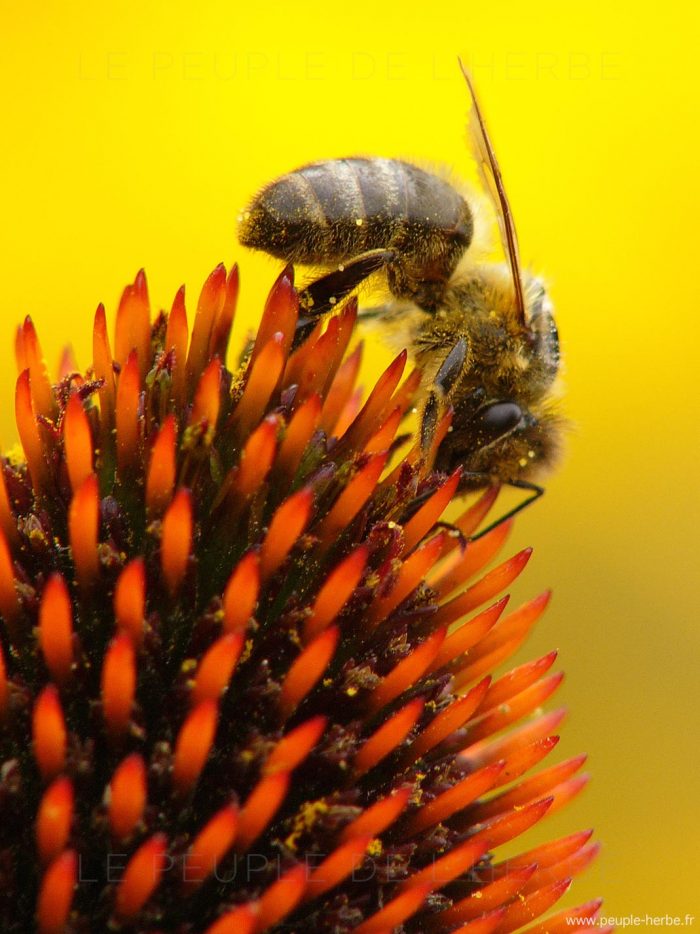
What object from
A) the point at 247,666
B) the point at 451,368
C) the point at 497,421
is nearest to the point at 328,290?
the point at 451,368

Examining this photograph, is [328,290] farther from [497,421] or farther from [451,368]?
[497,421]

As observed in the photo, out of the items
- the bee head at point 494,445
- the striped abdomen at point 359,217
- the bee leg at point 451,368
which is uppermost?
the striped abdomen at point 359,217

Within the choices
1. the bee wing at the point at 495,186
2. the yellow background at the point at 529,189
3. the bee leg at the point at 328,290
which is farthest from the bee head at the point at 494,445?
the yellow background at the point at 529,189

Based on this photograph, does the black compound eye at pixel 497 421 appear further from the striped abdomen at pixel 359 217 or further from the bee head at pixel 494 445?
the striped abdomen at pixel 359 217

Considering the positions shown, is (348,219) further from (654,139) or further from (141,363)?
(654,139)

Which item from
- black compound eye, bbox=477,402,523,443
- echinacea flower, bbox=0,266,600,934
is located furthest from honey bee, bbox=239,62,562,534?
echinacea flower, bbox=0,266,600,934

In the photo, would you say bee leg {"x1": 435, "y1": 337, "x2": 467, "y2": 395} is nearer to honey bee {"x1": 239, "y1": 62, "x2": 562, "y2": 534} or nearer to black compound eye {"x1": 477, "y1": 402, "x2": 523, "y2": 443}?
honey bee {"x1": 239, "y1": 62, "x2": 562, "y2": 534}

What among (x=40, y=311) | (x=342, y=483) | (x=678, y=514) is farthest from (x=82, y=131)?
(x=342, y=483)
